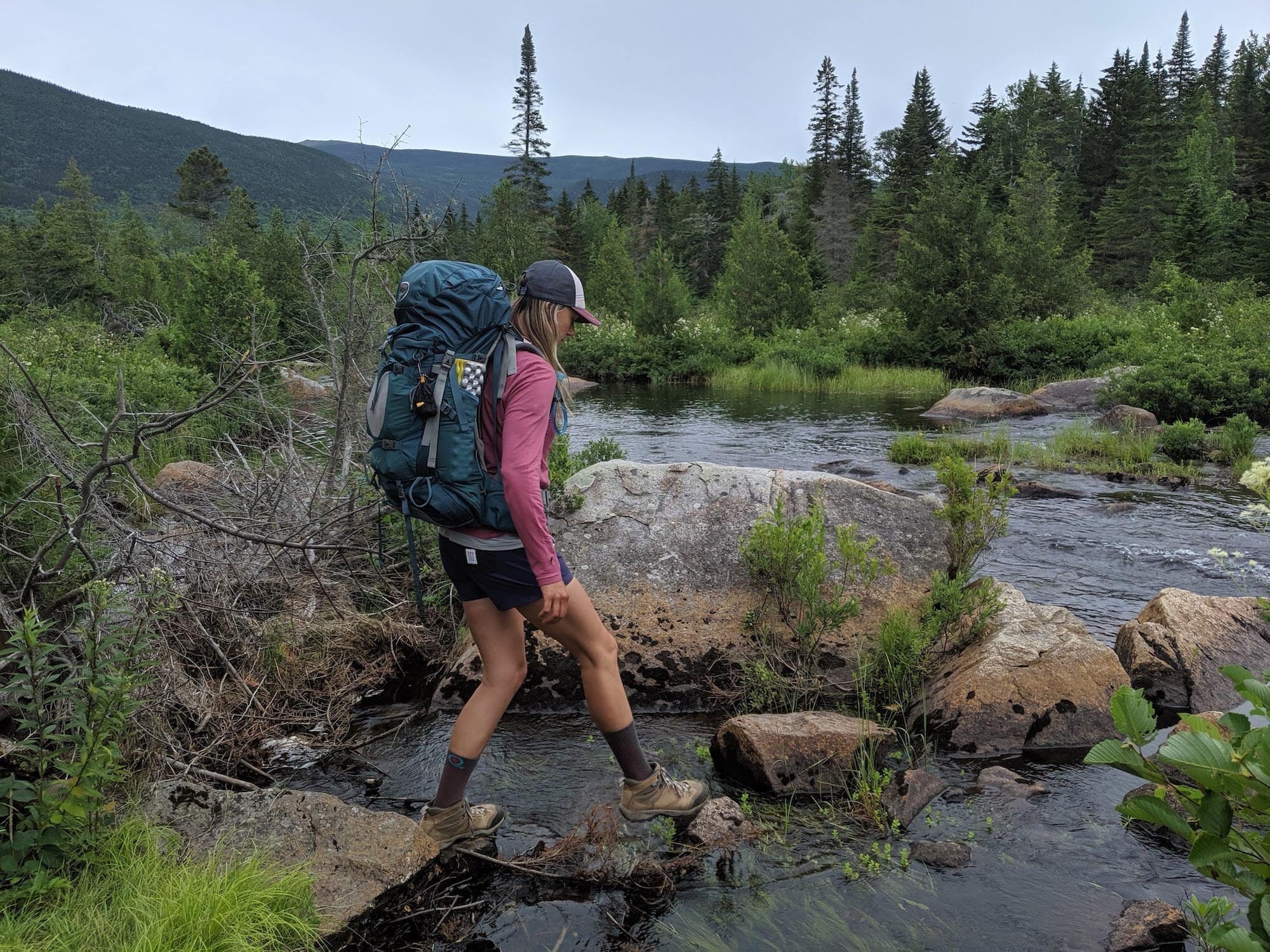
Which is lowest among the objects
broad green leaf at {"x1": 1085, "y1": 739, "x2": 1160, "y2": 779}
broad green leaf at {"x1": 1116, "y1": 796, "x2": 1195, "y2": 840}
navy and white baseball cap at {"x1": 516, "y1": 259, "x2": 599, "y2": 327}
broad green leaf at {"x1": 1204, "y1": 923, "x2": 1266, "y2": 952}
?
broad green leaf at {"x1": 1204, "y1": 923, "x2": 1266, "y2": 952}

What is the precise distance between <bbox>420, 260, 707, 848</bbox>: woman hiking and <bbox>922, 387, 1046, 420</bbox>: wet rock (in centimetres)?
1656

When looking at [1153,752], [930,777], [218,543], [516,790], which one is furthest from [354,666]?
[1153,752]

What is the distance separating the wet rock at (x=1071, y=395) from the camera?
19141 millimetres

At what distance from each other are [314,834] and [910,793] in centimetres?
258

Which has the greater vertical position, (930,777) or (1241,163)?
(1241,163)

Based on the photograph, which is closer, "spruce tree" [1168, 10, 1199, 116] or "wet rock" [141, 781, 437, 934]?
"wet rock" [141, 781, 437, 934]

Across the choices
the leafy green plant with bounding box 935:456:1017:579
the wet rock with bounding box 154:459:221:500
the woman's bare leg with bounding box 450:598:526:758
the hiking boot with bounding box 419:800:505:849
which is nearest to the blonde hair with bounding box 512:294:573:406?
the woman's bare leg with bounding box 450:598:526:758

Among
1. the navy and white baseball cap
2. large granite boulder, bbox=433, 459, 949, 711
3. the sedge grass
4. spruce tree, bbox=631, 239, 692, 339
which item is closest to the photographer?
the navy and white baseball cap

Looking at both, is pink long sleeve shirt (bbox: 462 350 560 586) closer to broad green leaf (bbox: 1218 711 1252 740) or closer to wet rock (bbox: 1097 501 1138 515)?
broad green leaf (bbox: 1218 711 1252 740)

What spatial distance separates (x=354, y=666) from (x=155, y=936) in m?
2.93

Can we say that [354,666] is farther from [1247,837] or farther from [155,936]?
[1247,837]

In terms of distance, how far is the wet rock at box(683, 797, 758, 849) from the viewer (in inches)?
142

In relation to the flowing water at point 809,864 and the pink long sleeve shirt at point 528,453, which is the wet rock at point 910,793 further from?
the pink long sleeve shirt at point 528,453

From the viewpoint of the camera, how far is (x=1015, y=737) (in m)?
4.53
